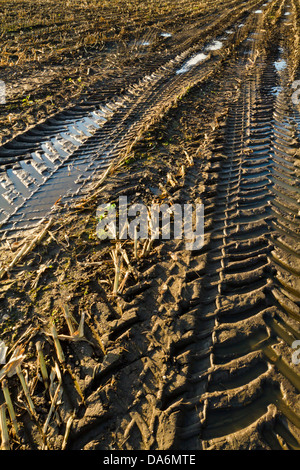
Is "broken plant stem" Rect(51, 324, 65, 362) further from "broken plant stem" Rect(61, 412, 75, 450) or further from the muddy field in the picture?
"broken plant stem" Rect(61, 412, 75, 450)

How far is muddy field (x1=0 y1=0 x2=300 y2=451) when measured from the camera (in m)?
2.99

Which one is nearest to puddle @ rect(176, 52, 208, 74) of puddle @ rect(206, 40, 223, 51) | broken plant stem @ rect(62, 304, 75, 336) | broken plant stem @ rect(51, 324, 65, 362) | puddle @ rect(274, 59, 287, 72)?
puddle @ rect(206, 40, 223, 51)

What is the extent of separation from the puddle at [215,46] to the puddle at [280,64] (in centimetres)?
337

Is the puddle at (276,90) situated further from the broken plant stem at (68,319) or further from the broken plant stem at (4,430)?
the broken plant stem at (4,430)

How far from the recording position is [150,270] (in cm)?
443

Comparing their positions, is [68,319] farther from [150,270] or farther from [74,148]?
[74,148]

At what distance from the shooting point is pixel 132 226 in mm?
5285

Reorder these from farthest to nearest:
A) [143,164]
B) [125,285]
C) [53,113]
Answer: [53,113] < [143,164] < [125,285]

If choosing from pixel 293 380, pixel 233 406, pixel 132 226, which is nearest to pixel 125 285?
pixel 132 226

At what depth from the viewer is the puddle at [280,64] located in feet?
39.0

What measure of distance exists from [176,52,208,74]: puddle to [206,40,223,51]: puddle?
0.92m

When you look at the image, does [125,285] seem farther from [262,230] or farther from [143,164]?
[143,164]

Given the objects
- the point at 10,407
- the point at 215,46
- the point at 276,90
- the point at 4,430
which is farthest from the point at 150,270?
the point at 215,46
